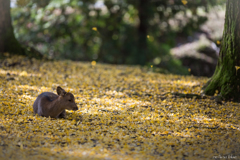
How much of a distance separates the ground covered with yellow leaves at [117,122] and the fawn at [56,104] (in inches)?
5.6

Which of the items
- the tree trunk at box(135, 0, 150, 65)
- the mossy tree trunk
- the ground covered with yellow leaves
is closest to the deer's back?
the ground covered with yellow leaves

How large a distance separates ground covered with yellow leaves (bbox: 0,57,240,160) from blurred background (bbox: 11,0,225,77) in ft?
16.4

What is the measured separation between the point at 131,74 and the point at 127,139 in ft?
17.4

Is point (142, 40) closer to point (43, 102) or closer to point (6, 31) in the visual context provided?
point (6, 31)

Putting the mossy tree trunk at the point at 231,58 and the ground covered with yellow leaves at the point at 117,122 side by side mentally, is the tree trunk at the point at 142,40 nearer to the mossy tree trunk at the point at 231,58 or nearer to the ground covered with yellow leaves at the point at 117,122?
the ground covered with yellow leaves at the point at 117,122

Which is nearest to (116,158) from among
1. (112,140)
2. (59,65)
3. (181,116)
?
(112,140)

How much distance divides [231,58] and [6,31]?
→ 23.9ft

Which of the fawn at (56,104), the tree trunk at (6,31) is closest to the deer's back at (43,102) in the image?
the fawn at (56,104)

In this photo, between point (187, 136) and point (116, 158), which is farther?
point (187, 136)

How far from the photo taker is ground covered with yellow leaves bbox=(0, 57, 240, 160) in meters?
3.88

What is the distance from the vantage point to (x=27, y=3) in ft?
38.5

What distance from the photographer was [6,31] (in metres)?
9.20

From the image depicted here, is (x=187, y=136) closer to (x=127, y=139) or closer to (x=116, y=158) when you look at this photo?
(x=127, y=139)

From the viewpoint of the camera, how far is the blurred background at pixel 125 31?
12703 millimetres
